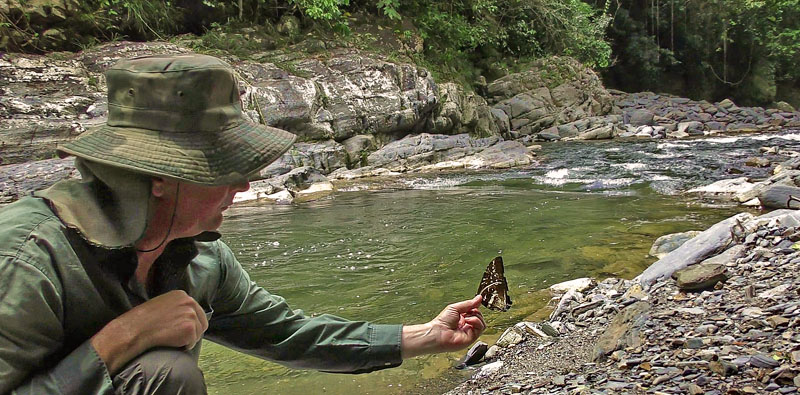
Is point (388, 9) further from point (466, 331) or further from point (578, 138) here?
point (466, 331)

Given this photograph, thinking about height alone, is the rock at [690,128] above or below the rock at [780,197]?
below

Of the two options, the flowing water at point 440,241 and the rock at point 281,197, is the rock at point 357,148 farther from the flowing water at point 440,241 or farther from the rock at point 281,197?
the rock at point 281,197

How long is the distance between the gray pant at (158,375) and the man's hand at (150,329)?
0.8 inches

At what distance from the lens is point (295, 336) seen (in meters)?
1.96

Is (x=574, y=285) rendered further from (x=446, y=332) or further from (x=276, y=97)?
(x=276, y=97)

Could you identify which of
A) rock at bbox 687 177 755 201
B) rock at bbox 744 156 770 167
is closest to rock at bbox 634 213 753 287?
rock at bbox 687 177 755 201

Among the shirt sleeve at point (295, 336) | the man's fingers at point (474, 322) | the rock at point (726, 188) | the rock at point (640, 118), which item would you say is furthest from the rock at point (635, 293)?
the rock at point (640, 118)

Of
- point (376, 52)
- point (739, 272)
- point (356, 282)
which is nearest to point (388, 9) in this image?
point (376, 52)

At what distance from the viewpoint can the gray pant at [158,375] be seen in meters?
1.37

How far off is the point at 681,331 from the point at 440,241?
4.48 meters

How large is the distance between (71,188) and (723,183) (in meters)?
10.8

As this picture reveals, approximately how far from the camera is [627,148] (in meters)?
17.2

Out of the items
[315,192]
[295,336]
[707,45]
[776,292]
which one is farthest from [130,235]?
[707,45]

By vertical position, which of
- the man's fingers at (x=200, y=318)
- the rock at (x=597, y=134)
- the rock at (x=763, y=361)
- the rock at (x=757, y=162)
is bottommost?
the rock at (x=597, y=134)
